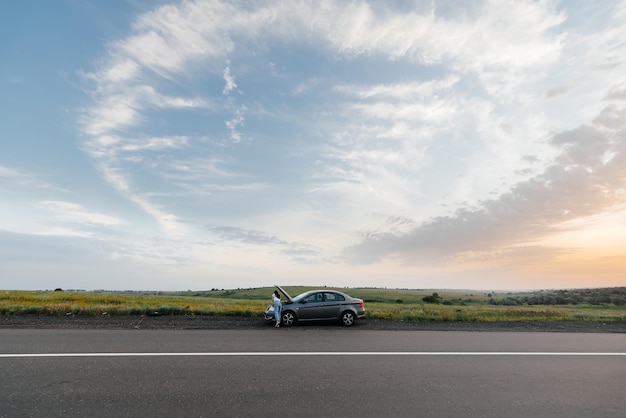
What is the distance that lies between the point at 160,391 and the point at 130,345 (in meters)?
4.34

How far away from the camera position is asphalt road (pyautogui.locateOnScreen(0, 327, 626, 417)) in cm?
542

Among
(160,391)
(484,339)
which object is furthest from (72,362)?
(484,339)

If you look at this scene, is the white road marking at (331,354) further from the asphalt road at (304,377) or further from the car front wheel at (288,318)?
the car front wheel at (288,318)

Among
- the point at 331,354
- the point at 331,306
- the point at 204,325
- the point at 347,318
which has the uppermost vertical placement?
the point at 331,306

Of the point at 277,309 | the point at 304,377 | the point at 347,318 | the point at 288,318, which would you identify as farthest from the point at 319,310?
the point at 304,377

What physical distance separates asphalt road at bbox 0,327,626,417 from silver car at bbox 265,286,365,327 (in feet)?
16.1

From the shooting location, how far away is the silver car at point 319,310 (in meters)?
15.9

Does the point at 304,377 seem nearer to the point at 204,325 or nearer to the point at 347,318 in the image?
the point at 204,325

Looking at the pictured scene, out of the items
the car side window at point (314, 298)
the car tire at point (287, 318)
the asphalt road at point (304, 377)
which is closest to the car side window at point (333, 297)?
the car side window at point (314, 298)

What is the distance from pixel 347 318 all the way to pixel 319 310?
46.1 inches

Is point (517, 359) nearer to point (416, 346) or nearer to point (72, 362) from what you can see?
point (416, 346)

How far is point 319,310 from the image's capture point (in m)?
16.1

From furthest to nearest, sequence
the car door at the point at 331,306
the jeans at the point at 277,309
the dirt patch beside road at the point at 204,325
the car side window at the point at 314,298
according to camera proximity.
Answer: the car side window at the point at 314,298, the car door at the point at 331,306, the jeans at the point at 277,309, the dirt patch beside road at the point at 204,325

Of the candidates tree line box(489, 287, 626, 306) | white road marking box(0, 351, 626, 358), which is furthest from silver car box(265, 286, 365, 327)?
tree line box(489, 287, 626, 306)
